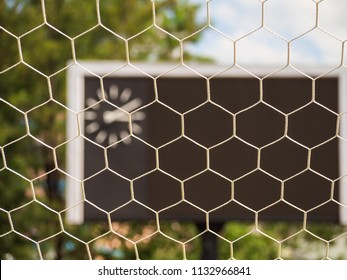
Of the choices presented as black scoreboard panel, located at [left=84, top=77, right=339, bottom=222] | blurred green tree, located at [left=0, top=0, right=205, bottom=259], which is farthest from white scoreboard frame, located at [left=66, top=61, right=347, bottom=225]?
blurred green tree, located at [left=0, top=0, right=205, bottom=259]

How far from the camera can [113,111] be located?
5.27 ft

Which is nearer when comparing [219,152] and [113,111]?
[219,152]

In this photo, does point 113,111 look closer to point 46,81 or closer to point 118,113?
point 118,113

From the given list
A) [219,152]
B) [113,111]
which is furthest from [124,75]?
[219,152]

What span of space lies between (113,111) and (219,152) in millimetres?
302

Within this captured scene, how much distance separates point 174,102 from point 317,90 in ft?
1.17

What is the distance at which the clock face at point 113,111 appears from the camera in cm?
155

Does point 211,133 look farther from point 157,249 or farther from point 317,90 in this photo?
point 157,249

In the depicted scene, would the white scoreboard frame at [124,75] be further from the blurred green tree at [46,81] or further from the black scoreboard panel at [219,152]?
the blurred green tree at [46,81]

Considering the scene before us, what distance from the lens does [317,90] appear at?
1.55m

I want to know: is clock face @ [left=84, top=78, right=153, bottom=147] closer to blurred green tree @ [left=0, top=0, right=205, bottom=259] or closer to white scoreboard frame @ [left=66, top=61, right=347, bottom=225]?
white scoreboard frame @ [left=66, top=61, right=347, bottom=225]

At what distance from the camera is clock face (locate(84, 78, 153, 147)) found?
1.55m

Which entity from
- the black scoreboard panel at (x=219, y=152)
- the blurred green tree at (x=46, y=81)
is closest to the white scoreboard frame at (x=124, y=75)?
the black scoreboard panel at (x=219, y=152)
